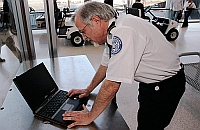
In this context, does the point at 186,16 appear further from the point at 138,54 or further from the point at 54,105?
the point at 54,105

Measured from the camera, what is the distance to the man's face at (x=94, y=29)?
100 cm

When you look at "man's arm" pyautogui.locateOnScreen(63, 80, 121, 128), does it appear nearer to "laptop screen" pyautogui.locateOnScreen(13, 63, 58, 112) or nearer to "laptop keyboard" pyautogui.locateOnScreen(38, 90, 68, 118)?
"laptop keyboard" pyautogui.locateOnScreen(38, 90, 68, 118)

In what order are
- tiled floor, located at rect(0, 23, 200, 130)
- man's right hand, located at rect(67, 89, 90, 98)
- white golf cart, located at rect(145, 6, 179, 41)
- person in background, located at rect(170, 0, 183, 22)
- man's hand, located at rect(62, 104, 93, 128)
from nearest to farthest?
man's hand, located at rect(62, 104, 93, 128) < man's right hand, located at rect(67, 89, 90, 98) < tiled floor, located at rect(0, 23, 200, 130) < white golf cart, located at rect(145, 6, 179, 41) < person in background, located at rect(170, 0, 183, 22)

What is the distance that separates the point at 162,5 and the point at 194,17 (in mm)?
1489

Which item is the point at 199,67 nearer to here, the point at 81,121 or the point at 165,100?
the point at 165,100

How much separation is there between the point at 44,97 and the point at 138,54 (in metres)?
0.64

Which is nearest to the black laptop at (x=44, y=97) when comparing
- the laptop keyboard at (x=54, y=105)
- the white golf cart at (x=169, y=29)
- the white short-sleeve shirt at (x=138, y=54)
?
the laptop keyboard at (x=54, y=105)

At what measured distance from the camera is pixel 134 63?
949 mm

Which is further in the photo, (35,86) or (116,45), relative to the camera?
(35,86)

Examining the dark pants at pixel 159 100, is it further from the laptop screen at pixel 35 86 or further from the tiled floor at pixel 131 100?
the tiled floor at pixel 131 100

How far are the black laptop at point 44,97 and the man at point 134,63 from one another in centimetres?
6

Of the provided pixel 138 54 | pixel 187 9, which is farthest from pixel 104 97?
pixel 187 9

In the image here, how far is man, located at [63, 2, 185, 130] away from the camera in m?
0.94

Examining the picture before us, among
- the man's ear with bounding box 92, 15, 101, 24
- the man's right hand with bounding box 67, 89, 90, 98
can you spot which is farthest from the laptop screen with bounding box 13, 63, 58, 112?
the man's ear with bounding box 92, 15, 101, 24
